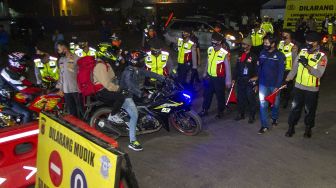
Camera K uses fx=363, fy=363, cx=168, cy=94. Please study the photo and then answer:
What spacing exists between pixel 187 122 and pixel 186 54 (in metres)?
3.33

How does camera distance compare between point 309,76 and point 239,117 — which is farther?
point 239,117

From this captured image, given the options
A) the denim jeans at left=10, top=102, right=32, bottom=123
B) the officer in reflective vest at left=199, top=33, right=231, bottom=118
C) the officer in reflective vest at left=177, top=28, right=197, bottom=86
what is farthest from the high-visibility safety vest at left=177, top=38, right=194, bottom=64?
the denim jeans at left=10, top=102, right=32, bottom=123

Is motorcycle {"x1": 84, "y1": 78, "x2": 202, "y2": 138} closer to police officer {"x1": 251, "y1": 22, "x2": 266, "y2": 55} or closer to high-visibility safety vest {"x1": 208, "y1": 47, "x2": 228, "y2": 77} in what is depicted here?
high-visibility safety vest {"x1": 208, "y1": 47, "x2": 228, "y2": 77}

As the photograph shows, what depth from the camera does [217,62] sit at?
7.67 metres

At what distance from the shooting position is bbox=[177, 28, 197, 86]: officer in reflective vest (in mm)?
9734

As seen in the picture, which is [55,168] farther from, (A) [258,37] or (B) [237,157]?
(A) [258,37]

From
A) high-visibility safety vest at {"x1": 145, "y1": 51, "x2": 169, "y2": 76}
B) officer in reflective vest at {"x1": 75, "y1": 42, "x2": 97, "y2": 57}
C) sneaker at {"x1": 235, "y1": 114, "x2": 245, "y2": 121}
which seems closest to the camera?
sneaker at {"x1": 235, "y1": 114, "x2": 245, "y2": 121}

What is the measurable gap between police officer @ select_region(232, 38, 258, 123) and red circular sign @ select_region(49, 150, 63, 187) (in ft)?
15.0

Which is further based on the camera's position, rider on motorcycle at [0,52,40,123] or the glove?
→ rider on motorcycle at [0,52,40,123]

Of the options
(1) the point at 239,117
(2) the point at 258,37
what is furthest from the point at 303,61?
(2) the point at 258,37

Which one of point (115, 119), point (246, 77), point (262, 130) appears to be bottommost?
point (262, 130)

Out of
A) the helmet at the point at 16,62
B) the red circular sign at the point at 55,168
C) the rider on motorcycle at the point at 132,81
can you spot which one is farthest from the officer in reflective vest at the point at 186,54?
the red circular sign at the point at 55,168

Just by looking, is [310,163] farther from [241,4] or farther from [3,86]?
[241,4]

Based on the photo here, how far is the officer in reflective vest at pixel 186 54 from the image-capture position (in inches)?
383
